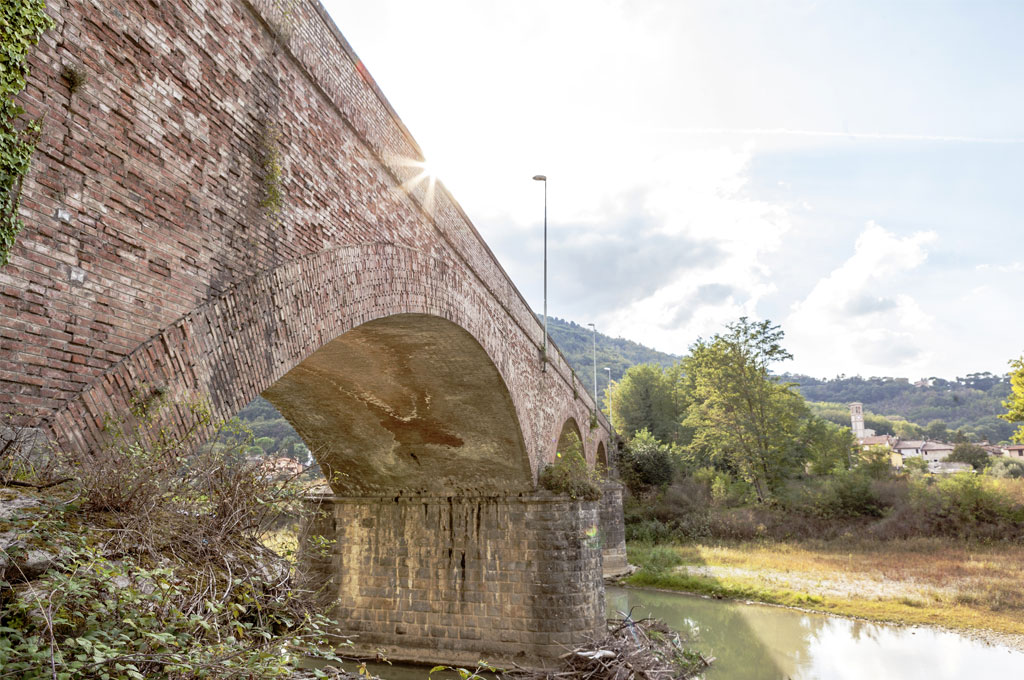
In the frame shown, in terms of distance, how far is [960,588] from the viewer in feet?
61.5

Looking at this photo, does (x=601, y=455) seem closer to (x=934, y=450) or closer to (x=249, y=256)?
(x=249, y=256)

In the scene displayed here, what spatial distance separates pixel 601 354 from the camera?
12356 centimetres

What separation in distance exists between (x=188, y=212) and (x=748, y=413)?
3391 centimetres

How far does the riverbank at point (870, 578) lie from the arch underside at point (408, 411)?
1121 centimetres

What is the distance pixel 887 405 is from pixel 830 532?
150480 mm

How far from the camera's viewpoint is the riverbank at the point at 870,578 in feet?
54.7

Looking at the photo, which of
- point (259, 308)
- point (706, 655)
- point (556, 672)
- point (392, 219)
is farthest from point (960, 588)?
point (259, 308)

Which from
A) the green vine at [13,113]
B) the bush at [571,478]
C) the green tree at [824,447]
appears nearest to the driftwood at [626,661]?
the bush at [571,478]

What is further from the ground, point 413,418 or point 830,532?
point 413,418

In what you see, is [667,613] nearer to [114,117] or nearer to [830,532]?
[830,532]

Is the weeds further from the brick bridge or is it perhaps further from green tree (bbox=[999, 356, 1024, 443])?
green tree (bbox=[999, 356, 1024, 443])

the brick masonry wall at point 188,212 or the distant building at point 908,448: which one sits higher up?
the brick masonry wall at point 188,212

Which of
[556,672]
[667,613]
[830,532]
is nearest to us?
[556,672]

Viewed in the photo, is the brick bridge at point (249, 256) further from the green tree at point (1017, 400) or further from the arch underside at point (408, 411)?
the green tree at point (1017, 400)
